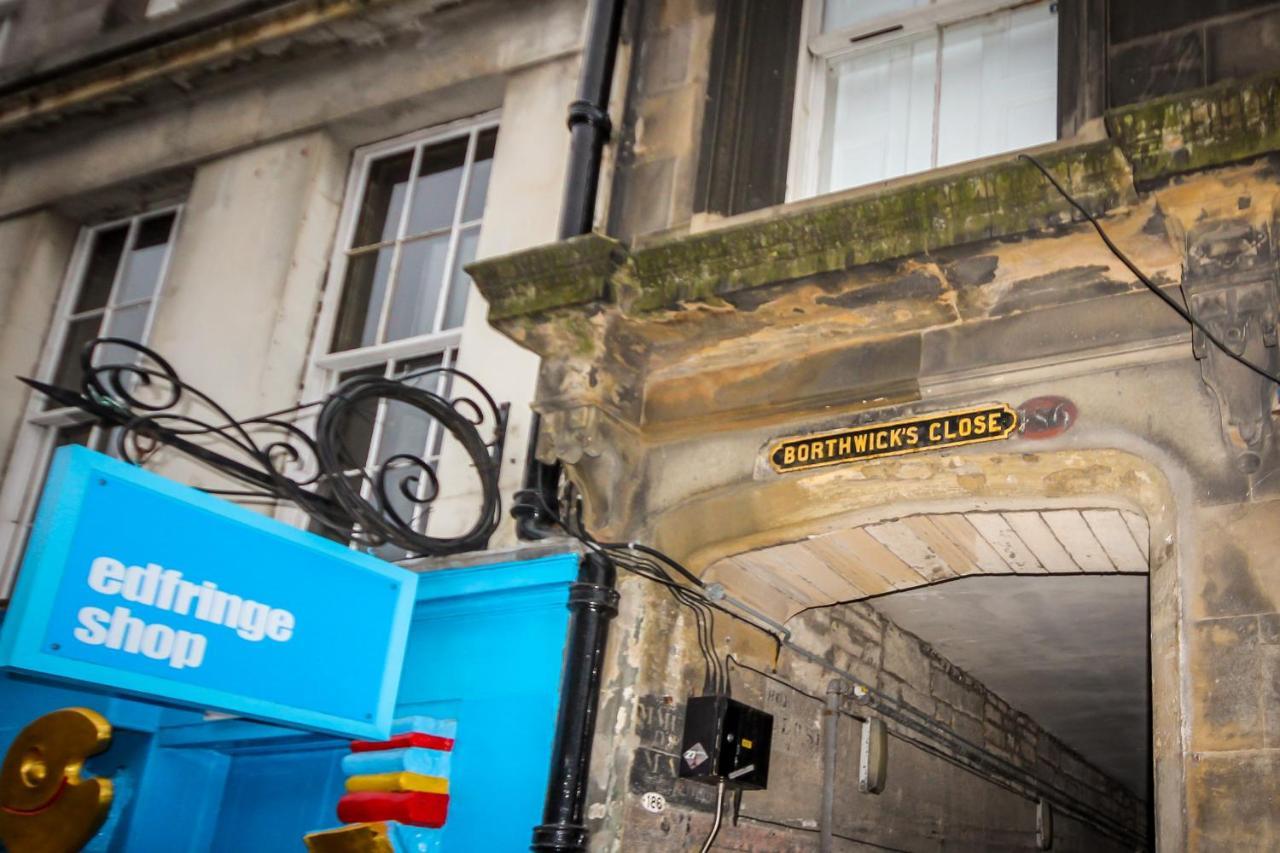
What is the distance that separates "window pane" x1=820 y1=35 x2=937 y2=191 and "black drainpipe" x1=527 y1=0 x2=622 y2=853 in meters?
1.08

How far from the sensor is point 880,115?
582 centimetres

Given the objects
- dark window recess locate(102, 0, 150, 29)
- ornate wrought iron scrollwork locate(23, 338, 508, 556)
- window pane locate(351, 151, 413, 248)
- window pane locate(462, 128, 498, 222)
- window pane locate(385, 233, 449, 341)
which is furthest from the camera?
dark window recess locate(102, 0, 150, 29)

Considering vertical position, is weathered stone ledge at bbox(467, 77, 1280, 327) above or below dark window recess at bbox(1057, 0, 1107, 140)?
below

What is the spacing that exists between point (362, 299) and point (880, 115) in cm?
297

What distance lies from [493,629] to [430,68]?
3.36 meters

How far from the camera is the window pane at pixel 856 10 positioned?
236 inches

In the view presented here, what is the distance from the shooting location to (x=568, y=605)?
4996 mm

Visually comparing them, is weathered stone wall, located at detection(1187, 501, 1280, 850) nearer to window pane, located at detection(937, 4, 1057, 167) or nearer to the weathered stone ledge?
the weathered stone ledge

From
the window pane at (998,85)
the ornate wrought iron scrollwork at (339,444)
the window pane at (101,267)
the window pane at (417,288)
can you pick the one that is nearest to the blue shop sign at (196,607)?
the ornate wrought iron scrollwork at (339,444)

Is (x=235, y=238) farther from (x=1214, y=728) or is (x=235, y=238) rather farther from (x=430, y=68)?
(x=1214, y=728)

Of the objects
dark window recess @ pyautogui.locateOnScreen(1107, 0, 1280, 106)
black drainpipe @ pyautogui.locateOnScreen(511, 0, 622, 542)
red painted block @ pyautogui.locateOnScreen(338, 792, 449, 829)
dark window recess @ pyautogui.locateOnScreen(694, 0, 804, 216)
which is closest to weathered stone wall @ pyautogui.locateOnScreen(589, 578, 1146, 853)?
black drainpipe @ pyautogui.locateOnScreen(511, 0, 622, 542)

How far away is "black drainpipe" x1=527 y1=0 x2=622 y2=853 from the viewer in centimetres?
469

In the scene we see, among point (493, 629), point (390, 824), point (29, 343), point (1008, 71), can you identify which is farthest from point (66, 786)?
point (1008, 71)

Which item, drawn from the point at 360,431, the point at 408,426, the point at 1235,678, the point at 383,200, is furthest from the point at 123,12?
the point at 1235,678
